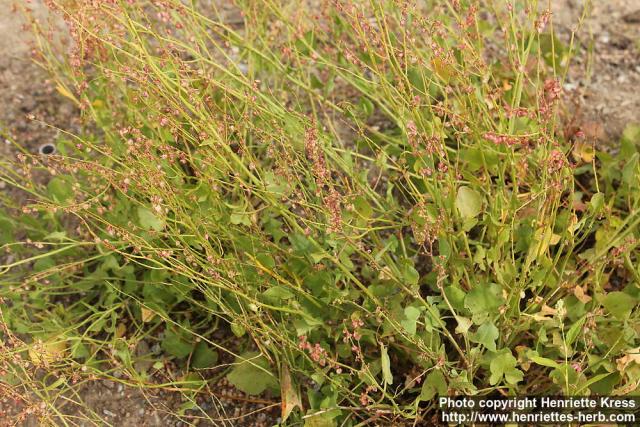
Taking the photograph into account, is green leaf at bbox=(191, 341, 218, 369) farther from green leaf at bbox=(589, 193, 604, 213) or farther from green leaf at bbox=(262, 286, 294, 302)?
green leaf at bbox=(589, 193, 604, 213)

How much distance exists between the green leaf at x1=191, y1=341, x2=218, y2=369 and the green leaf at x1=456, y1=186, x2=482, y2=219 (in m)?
0.89

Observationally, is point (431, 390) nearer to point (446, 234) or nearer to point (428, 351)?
point (428, 351)

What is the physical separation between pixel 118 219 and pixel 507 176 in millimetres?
1319

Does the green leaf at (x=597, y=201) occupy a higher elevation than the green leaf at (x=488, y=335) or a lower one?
higher

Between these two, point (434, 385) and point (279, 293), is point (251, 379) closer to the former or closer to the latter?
point (279, 293)

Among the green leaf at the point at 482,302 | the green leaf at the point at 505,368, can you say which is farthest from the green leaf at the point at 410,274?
the green leaf at the point at 505,368

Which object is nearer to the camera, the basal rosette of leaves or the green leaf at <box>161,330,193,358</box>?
the basal rosette of leaves

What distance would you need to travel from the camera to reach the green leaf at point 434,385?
197 centimetres

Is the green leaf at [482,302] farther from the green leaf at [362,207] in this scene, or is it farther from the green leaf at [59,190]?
the green leaf at [59,190]

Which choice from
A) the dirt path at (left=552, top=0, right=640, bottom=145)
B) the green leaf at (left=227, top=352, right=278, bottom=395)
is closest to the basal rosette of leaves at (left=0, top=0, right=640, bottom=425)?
the green leaf at (left=227, top=352, right=278, bottom=395)

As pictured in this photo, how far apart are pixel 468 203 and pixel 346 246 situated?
0.36 meters

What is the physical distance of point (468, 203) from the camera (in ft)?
6.79

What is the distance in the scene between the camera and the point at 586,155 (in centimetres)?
258

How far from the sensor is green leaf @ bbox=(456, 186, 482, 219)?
6.78ft
